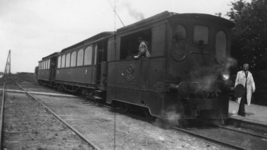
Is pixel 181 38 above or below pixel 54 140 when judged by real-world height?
above

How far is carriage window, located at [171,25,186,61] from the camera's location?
5.77m

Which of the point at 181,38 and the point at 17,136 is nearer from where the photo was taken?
the point at 17,136

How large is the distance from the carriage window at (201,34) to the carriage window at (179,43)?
1.27ft

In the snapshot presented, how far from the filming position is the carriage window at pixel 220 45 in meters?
6.45

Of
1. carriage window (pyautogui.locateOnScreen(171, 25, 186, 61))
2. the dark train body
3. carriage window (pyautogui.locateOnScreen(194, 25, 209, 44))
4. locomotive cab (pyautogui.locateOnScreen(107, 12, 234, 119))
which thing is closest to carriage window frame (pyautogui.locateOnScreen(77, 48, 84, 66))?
the dark train body

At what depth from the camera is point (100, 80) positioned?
9.25m

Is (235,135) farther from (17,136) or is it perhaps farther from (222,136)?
(17,136)

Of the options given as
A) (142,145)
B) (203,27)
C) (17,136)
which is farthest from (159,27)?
(17,136)

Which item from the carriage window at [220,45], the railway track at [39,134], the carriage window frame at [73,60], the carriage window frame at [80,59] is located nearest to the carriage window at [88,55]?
the carriage window frame at [80,59]

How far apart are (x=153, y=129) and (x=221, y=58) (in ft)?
9.16

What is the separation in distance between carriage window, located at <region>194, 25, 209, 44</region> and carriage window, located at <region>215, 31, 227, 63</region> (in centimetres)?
43

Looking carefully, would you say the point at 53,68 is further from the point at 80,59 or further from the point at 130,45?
the point at 130,45

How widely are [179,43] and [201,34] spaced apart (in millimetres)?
778

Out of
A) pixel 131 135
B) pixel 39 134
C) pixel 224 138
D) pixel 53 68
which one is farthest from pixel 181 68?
pixel 53 68
